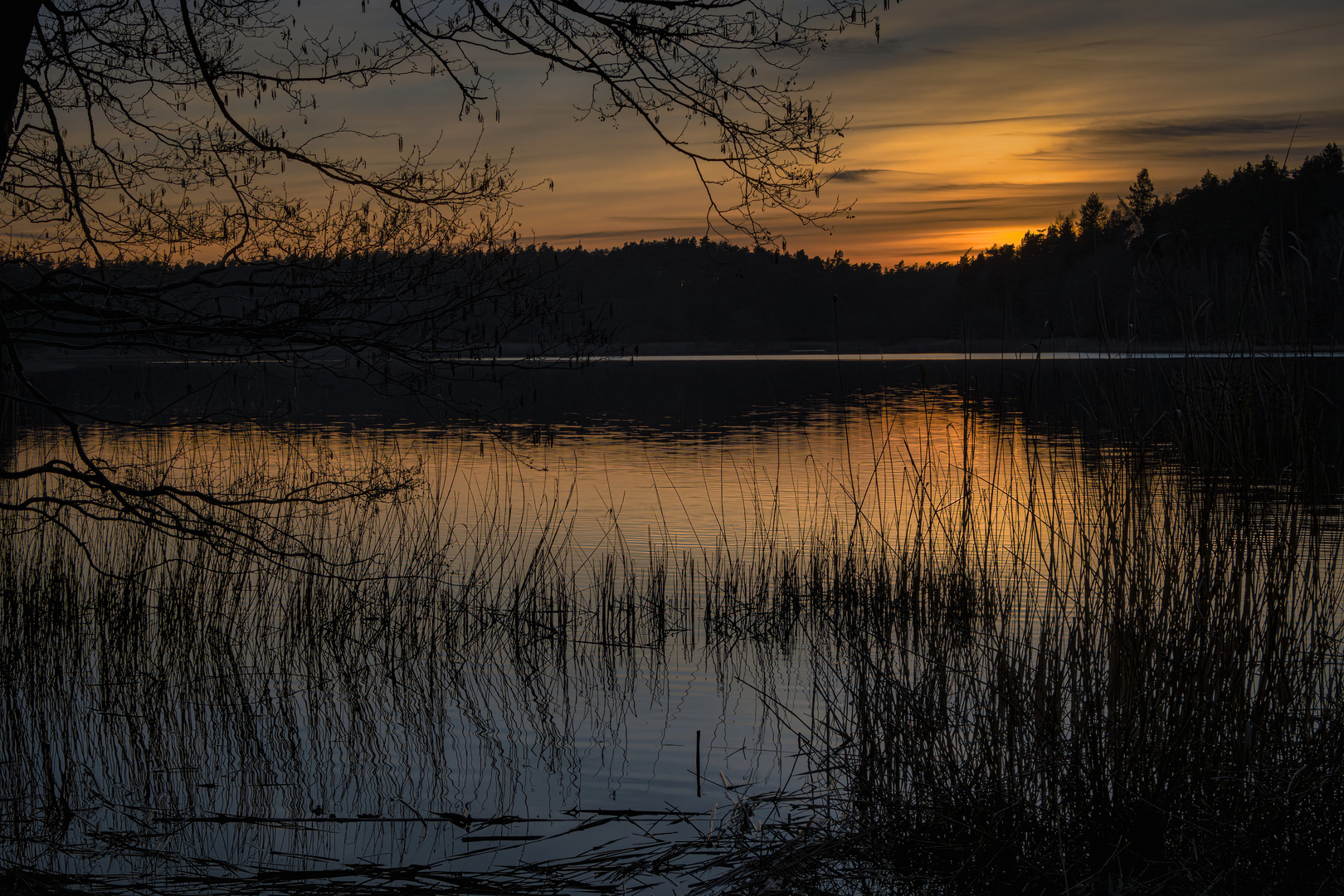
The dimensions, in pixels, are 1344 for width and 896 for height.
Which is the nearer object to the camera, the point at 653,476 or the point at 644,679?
the point at 644,679

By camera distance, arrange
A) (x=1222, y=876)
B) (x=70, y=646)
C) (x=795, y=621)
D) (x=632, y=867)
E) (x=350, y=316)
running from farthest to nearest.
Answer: (x=795, y=621), (x=70, y=646), (x=350, y=316), (x=632, y=867), (x=1222, y=876)

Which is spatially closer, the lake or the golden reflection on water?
the lake

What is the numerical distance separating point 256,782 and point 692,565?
4250 mm

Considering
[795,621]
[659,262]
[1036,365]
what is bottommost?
[795,621]

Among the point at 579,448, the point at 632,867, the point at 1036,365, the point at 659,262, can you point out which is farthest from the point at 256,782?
the point at 659,262

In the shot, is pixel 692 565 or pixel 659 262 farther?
pixel 659 262

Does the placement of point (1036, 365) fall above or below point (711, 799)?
above

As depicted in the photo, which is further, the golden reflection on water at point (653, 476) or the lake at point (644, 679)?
the golden reflection on water at point (653, 476)

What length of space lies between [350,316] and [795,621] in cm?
446

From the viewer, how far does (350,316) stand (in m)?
4.03

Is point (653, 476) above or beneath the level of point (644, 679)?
above

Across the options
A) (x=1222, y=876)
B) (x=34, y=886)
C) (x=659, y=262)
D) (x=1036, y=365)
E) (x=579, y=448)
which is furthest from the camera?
(x=659, y=262)

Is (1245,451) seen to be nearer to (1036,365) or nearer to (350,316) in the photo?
(1036,365)

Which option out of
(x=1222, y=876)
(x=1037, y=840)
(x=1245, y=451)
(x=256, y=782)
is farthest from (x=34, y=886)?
(x=1245, y=451)
